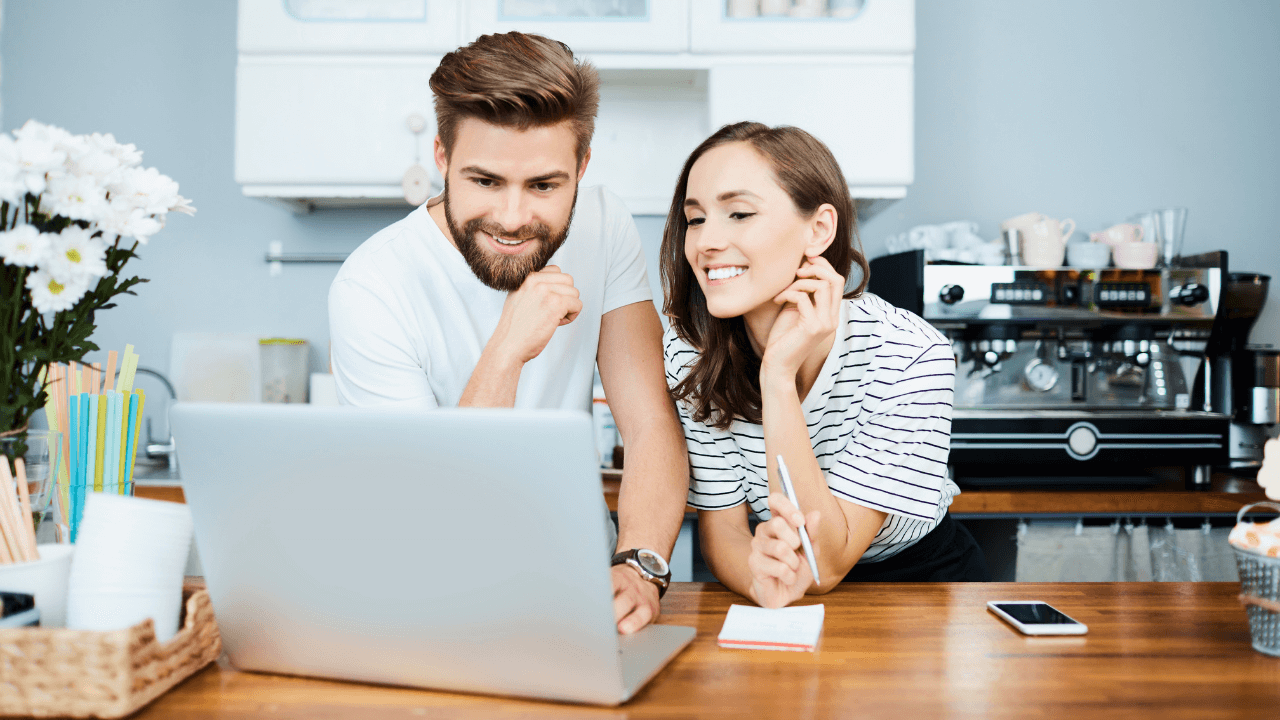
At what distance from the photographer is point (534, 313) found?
115cm

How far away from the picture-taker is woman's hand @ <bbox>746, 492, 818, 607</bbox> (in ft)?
2.83

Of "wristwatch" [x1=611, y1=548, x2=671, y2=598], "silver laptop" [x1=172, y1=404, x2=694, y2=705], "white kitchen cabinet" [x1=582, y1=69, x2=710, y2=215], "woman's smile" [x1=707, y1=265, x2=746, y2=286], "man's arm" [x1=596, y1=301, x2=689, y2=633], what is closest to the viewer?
"silver laptop" [x1=172, y1=404, x2=694, y2=705]

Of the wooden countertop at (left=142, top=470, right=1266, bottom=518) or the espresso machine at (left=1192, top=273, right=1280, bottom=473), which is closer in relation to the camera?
the wooden countertop at (left=142, top=470, right=1266, bottom=518)

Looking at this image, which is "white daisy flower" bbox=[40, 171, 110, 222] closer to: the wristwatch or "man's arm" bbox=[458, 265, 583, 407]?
"man's arm" bbox=[458, 265, 583, 407]

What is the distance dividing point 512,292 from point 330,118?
125cm

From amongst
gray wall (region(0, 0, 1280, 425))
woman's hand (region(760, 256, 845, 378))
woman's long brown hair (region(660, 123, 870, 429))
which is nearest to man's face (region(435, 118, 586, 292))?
woman's long brown hair (region(660, 123, 870, 429))

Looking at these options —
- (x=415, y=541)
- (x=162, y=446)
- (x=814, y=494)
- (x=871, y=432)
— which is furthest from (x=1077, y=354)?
(x=162, y=446)

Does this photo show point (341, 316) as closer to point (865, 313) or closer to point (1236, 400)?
point (865, 313)

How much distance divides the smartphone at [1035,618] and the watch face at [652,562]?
14.5 inches

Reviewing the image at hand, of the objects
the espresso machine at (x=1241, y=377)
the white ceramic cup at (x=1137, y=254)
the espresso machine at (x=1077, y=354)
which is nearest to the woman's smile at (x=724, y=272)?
the espresso machine at (x=1077, y=354)

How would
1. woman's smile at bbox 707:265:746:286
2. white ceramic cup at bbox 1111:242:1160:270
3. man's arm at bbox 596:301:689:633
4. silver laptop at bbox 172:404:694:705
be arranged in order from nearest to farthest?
silver laptop at bbox 172:404:694:705, man's arm at bbox 596:301:689:633, woman's smile at bbox 707:265:746:286, white ceramic cup at bbox 1111:242:1160:270

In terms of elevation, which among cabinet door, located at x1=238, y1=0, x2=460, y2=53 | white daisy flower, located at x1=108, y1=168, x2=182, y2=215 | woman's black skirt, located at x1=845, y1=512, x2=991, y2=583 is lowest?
woman's black skirt, located at x1=845, y1=512, x2=991, y2=583

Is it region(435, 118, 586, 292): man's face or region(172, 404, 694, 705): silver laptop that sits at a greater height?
region(435, 118, 586, 292): man's face

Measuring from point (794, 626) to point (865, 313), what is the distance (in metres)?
0.55
